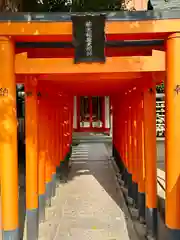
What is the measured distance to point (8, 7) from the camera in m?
8.16

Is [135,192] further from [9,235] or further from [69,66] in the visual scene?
[69,66]

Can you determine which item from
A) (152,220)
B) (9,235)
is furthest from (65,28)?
(152,220)

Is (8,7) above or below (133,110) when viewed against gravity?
above

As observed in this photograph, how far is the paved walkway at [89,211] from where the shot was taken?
16.4 feet

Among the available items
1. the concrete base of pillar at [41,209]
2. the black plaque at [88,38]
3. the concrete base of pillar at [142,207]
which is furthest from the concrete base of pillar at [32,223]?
the black plaque at [88,38]

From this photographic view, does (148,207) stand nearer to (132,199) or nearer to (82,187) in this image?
(132,199)

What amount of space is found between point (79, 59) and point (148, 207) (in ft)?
8.37

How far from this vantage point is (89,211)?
19.8 feet

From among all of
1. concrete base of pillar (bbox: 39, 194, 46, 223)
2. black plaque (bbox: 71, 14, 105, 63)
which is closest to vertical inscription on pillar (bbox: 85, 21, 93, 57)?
black plaque (bbox: 71, 14, 105, 63)

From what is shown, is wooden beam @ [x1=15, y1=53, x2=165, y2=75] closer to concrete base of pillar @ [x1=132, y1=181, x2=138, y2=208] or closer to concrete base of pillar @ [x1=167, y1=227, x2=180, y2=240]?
concrete base of pillar @ [x1=167, y1=227, x2=180, y2=240]

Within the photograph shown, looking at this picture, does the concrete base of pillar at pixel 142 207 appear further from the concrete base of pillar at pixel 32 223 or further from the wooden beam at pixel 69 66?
the wooden beam at pixel 69 66

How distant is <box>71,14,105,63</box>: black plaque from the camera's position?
369 cm


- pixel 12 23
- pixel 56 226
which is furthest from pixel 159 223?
pixel 12 23

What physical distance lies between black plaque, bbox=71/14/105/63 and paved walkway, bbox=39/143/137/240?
9.30ft
